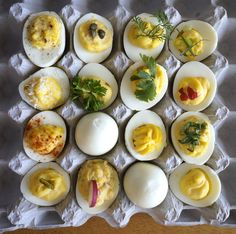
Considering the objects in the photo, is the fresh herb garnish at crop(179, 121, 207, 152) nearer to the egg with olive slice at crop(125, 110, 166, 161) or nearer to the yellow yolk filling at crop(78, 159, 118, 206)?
the egg with olive slice at crop(125, 110, 166, 161)

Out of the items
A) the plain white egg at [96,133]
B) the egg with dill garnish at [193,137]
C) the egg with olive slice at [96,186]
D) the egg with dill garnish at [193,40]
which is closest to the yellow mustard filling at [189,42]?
the egg with dill garnish at [193,40]

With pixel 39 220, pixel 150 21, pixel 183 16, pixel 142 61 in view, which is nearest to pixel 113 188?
pixel 39 220

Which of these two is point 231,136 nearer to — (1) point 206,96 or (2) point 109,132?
(1) point 206,96

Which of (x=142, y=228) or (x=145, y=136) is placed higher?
(x=145, y=136)

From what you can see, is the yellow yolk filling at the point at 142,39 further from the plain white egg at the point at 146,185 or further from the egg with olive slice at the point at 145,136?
the plain white egg at the point at 146,185

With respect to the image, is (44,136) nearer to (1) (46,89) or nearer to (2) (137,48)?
(1) (46,89)

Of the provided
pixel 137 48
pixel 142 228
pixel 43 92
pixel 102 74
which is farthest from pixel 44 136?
pixel 142 228
